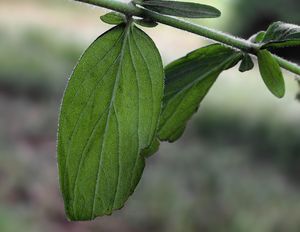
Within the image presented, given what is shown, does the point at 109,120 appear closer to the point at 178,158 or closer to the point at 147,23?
the point at 147,23

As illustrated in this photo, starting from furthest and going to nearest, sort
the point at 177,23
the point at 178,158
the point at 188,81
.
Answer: the point at 178,158 < the point at 188,81 < the point at 177,23

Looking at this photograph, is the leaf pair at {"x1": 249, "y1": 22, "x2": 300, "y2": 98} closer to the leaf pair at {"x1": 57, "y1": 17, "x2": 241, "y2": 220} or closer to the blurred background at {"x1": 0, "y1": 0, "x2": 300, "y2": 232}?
the leaf pair at {"x1": 57, "y1": 17, "x2": 241, "y2": 220}

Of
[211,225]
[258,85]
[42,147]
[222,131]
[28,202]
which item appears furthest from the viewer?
[258,85]

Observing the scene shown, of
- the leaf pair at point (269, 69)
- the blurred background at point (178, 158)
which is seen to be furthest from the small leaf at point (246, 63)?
the blurred background at point (178, 158)

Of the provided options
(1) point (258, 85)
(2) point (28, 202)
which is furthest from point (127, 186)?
(1) point (258, 85)

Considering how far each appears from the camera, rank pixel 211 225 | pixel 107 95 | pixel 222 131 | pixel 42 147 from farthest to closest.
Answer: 1. pixel 222 131
2. pixel 42 147
3. pixel 211 225
4. pixel 107 95

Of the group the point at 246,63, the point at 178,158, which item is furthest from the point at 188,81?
the point at 178,158

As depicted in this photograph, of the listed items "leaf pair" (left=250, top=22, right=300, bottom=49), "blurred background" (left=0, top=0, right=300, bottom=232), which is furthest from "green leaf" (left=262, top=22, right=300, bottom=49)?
"blurred background" (left=0, top=0, right=300, bottom=232)

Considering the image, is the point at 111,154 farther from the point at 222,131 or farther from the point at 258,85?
the point at 258,85
